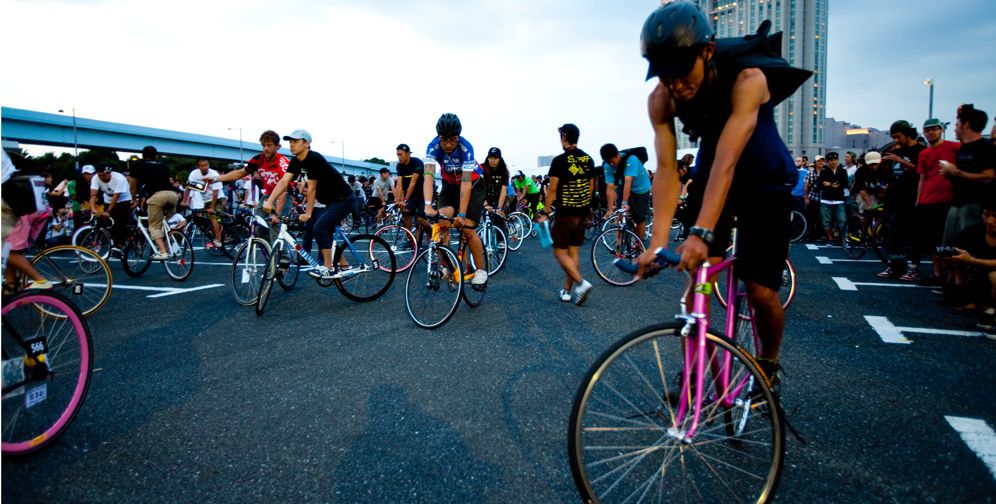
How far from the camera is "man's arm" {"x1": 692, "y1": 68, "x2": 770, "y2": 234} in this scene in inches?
73.4

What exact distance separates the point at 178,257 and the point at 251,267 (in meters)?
2.73

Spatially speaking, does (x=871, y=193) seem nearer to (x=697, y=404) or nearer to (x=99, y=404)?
(x=697, y=404)

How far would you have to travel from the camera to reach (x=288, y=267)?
5.65 m

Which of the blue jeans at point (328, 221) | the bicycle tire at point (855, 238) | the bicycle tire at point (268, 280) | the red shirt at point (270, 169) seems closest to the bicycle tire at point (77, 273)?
the bicycle tire at point (268, 280)

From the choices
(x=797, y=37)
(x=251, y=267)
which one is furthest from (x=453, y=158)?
(x=797, y=37)

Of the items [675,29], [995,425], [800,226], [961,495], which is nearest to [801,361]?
[995,425]

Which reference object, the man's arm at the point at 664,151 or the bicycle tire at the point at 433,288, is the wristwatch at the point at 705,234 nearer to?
the man's arm at the point at 664,151

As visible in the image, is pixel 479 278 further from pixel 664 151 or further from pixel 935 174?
pixel 935 174

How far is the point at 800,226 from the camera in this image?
1191 centimetres

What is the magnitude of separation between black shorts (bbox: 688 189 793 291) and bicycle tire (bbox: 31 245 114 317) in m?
5.39

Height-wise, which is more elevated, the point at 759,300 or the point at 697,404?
the point at 759,300

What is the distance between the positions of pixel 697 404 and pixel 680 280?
5728 mm

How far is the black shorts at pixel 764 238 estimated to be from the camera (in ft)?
7.09

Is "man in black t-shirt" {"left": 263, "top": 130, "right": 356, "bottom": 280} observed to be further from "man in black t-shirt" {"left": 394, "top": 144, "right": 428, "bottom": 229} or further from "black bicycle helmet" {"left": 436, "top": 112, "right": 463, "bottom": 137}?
"man in black t-shirt" {"left": 394, "top": 144, "right": 428, "bottom": 229}
